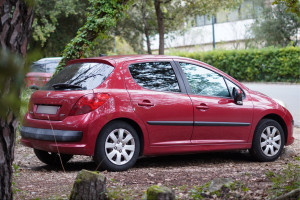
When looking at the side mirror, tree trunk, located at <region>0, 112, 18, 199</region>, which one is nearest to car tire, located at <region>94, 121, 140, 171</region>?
the side mirror

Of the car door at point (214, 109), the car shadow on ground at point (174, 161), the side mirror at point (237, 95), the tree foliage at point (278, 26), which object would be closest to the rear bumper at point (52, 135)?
the car shadow on ground at point (174, 161)

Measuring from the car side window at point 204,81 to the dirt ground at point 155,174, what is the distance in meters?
1.03

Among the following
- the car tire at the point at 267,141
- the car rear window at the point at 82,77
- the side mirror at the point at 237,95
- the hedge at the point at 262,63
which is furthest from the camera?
the hedge at the point at 262,63

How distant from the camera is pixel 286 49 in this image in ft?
104

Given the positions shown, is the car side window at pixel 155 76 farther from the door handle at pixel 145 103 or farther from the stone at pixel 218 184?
the stone at pixel 218 184

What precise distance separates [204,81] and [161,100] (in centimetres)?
92

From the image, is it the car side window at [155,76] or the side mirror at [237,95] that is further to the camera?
the side mirror at [237,95]

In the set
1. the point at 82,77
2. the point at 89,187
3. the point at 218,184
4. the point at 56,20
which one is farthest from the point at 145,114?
the point at 56,20

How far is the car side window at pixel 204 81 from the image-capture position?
26.0 feet

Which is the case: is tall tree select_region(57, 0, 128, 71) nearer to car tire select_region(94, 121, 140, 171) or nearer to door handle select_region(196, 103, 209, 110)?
door handle select_region(196, 103, 209, 110)

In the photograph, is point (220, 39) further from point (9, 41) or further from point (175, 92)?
point (9, 41)

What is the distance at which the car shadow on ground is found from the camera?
783 cm

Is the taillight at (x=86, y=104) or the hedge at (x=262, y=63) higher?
the hedge at (x=262, y=63)

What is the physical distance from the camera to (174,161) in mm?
8516
